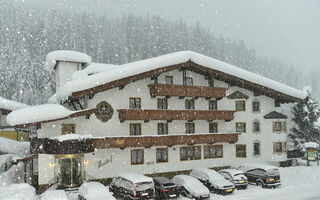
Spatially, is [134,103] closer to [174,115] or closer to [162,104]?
[162,104]

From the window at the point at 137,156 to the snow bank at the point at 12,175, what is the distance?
10.3m

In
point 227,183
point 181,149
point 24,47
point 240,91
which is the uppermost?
point 24,47

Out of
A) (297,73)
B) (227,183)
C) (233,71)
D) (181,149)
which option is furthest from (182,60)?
(297,73)

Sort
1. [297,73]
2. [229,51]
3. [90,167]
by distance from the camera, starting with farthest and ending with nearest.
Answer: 1. [297,73]
2. [229,51]
3. [90,167]

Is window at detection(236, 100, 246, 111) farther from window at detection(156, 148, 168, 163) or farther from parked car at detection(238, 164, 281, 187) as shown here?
window at detection(156, 148, 168, 163)

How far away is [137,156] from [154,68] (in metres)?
8.42

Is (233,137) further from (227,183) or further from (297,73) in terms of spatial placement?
(297,73)

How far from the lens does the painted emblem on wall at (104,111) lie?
91.1 ft

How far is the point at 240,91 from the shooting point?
35.2m

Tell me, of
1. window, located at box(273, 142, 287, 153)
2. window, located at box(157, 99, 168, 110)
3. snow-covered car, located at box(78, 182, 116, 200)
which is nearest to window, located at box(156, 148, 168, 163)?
window, located at box(157, 99, 168, 110)

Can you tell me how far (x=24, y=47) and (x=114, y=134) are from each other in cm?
8151

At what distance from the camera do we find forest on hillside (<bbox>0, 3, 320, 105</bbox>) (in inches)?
2948

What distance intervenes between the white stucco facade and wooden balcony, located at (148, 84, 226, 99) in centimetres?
139

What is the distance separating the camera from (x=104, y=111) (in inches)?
1101
